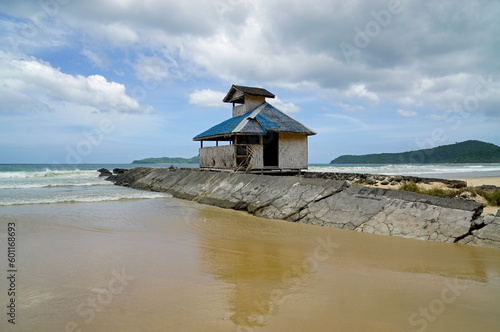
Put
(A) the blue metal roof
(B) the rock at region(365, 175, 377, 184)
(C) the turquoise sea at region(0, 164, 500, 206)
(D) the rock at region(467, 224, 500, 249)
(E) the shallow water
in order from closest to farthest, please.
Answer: (E) the shallow water → (D) the rock at region(467, 224, 500, 249) → (C) the turquoise sea at region(0, 164, 500, 206) → (A) the blue metal roof → (B) the rock at region(365, 175, 377, 184)

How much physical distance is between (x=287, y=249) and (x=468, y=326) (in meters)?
3.33

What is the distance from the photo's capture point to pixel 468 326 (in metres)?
3.04

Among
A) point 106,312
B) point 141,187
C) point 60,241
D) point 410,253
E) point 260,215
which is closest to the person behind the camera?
point 106,312

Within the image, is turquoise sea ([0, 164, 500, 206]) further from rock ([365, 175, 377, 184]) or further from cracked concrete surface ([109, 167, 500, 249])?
rock ([365, 175, 377, 184])

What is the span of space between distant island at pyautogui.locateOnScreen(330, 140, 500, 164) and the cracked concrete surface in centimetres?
7177

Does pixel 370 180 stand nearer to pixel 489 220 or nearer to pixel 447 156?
pixel 489 220

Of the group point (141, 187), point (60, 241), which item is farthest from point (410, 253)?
point (141, 187)

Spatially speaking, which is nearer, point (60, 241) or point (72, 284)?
point (72, 284)

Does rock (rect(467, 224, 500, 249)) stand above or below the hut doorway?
below

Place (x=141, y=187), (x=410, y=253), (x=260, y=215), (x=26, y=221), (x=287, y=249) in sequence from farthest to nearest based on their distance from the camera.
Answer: (x=141, y=187) → (x=260, y=215) → (x=26, y=221) → (x=287, y=249) → (x=410, y=253)

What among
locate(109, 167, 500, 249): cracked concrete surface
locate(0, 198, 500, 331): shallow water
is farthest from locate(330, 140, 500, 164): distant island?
locate(0, 198, 500, 331): shallow water

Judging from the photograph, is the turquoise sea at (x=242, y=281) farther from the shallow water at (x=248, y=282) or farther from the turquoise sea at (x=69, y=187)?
the turquoise sea at (x=69, y=187)

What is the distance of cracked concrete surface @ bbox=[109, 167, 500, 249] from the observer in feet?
20.9

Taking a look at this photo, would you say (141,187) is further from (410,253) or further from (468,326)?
(468,326)
